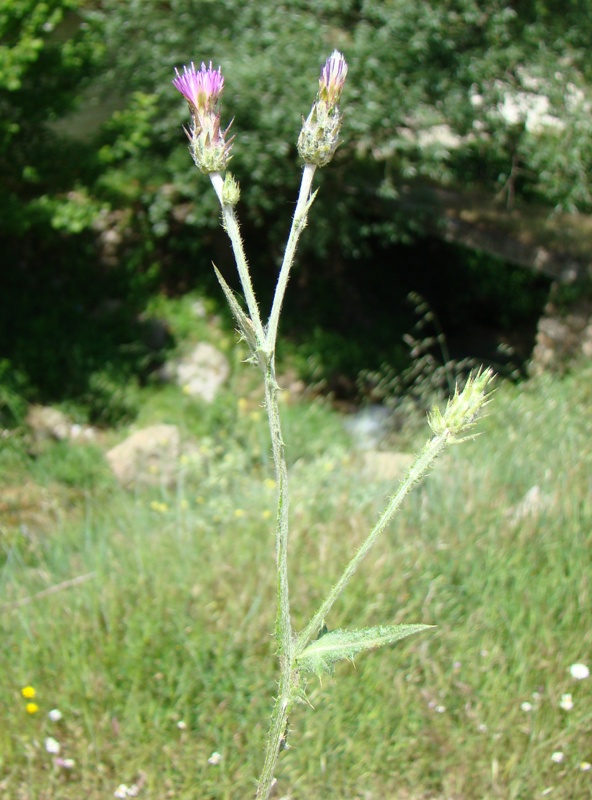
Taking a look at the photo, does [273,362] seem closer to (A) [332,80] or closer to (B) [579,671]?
(A) [332,80]

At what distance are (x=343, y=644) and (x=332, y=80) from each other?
3.09 feet

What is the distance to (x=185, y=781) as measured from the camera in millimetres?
2242

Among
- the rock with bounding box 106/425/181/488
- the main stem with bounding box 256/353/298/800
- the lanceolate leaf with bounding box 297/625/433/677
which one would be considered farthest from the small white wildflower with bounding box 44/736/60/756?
the rock with bounding box 106/425/181/488

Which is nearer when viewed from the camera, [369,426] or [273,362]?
[273,362]

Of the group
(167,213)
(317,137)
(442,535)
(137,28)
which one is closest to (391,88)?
(137,28)

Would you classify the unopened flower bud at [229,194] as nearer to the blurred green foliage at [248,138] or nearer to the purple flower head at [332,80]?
the purple flower head at [332,80]

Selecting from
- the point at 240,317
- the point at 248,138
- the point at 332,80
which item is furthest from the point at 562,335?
the point at 240,317

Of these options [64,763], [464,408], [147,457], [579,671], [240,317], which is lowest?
[147,457]

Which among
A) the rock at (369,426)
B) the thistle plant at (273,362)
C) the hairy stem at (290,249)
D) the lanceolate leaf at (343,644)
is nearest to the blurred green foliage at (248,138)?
the rock at (369,426)

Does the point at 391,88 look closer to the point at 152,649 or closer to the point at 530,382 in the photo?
the point at 530,382

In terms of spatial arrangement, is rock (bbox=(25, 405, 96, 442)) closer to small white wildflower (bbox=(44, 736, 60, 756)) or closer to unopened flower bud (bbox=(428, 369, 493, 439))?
small white wildflower (bbox=(44, 736, 60, 756))

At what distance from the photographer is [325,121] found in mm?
1396

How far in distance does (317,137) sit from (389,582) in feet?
5.79

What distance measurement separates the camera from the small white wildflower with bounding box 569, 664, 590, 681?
2412 mm
